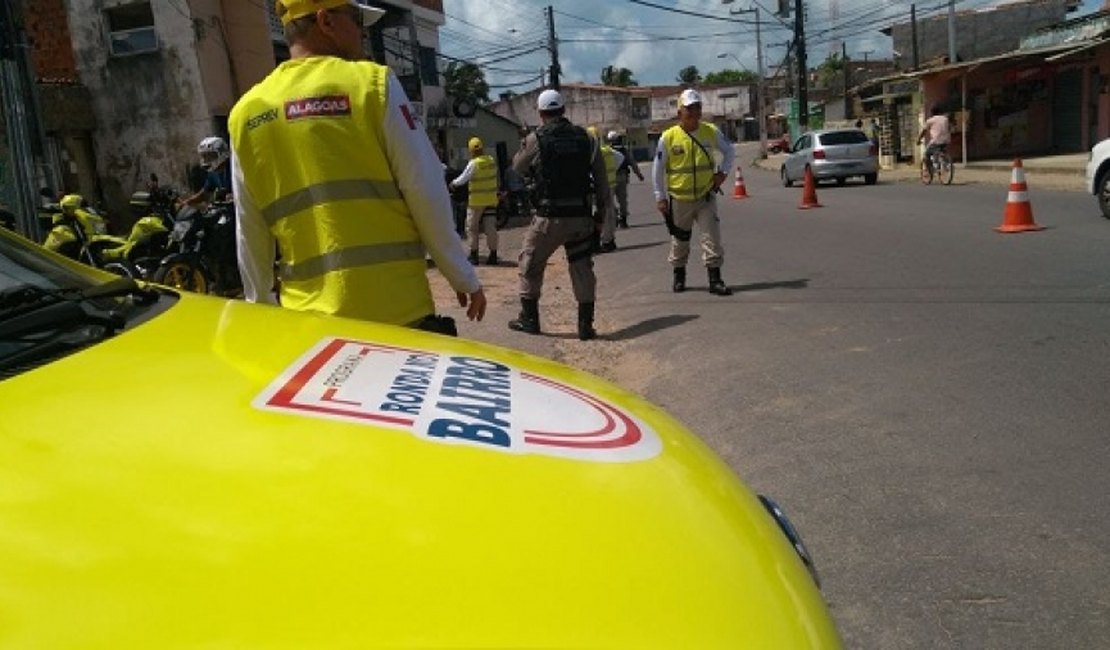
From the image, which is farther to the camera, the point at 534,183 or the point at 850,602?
the point at 534,183

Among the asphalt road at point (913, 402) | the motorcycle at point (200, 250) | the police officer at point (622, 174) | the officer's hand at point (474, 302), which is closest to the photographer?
the asphalt road at point (913, 402)

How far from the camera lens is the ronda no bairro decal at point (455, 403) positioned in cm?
153

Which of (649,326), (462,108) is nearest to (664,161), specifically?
(649,326)

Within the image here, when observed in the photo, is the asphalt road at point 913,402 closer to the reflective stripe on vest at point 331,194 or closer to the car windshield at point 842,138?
the reflective stripe on vest at point 331,194

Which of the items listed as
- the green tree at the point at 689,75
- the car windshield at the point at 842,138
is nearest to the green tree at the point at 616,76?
the green tree at the point at 689,75

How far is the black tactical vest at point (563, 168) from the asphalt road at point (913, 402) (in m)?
1.07

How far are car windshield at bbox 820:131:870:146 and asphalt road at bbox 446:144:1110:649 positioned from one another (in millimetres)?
14226

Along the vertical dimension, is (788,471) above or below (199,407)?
below

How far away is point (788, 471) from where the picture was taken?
13.2 feet

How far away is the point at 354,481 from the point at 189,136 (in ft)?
74.5

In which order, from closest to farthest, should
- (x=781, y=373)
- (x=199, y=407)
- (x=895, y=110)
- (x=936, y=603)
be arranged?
1. (x=199, y=407)
2. (x=936, y=603)
3. (x=781, y=373)
4. (x=895, y=110)

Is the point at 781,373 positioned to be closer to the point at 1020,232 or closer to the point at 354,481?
the point at 354,481

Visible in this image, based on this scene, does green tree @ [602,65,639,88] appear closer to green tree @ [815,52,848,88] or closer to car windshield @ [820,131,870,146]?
green tree @ [815,52,848,88]

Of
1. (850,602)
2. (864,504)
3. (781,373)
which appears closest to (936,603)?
(850,602)
